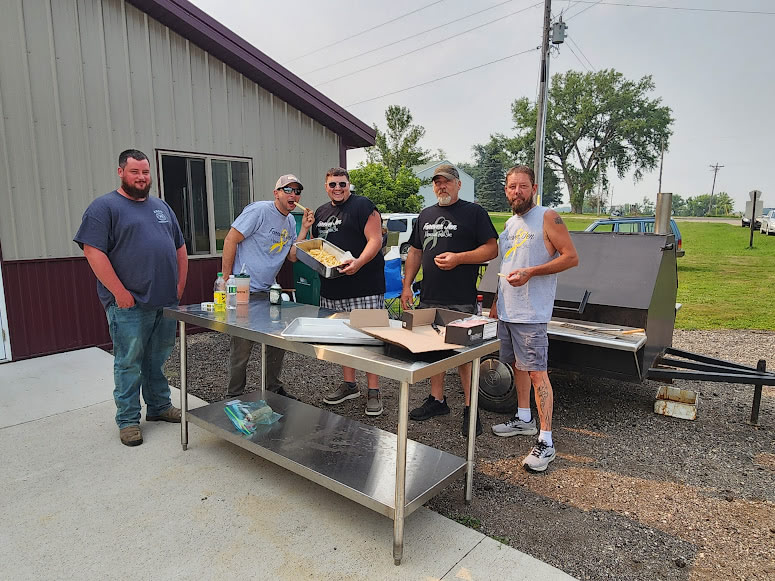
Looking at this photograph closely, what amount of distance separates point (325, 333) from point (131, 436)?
5.82 ft

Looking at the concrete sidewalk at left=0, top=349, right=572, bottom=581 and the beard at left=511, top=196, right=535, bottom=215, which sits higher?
the beard at left=511, top=196, right=535, bottom=215

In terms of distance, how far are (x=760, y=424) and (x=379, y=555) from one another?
11.2ft

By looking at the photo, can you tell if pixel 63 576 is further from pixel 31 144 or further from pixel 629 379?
pixel 31 144

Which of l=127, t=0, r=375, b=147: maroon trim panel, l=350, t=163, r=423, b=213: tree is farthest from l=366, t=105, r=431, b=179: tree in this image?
l=127, t=0, r=375, b=147: maroon trim panel

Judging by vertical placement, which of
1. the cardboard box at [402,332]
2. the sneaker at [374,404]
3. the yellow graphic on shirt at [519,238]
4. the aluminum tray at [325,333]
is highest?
the yellow graphic on shirt at [519,238]

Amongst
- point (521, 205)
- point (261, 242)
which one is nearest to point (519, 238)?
point (521, 205)

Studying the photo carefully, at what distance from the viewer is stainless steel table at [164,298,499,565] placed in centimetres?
217

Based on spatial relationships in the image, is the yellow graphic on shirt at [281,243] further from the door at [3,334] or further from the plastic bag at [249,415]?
the door at [3,334]

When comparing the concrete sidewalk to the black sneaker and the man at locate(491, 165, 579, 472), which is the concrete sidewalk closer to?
the man at locate(491, 165, 579, 472)

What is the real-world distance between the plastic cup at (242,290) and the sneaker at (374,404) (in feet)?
4.19

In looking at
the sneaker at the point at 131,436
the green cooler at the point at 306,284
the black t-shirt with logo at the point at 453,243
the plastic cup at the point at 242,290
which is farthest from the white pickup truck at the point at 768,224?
the sneaker at the point at 131,436

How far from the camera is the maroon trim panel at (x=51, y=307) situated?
4996 mm

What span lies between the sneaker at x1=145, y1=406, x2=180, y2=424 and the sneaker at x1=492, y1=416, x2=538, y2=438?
7.52 feet

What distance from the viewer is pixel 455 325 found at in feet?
7.56
